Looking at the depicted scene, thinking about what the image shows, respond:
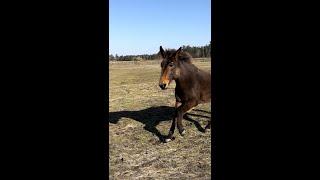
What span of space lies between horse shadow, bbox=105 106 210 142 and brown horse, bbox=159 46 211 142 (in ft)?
1.82

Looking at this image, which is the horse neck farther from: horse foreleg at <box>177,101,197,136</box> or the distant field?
the distant field

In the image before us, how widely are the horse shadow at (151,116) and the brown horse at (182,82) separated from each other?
553 mm

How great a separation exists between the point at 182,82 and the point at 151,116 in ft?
5.66

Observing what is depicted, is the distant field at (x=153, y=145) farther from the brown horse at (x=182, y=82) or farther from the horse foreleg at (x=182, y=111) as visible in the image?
the brown horse at (x=182, y=82)

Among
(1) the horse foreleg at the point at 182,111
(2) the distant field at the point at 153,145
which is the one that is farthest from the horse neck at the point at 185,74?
(2) the distant field at the point at 153,145

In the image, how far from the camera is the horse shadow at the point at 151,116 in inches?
363

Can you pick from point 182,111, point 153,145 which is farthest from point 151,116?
point 153,145

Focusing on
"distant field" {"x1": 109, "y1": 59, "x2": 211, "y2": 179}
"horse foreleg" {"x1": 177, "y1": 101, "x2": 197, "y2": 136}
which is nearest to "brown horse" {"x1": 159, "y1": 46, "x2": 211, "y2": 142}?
"horse foreleg" {"x1": 177, "y1": 101, "x2": 197, "y2": 136}

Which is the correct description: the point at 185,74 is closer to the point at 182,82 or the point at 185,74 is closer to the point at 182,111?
the point at 182,82
